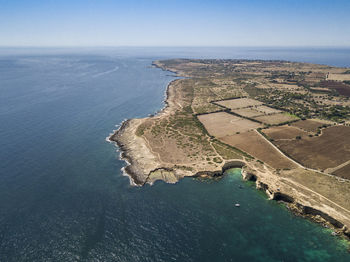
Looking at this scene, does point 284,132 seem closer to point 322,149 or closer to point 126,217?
point 322,149

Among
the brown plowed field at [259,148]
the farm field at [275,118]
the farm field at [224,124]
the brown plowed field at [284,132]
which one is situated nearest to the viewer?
the brown plowed field at [259,148]

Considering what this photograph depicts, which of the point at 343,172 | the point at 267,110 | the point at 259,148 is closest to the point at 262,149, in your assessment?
the point at 259,148

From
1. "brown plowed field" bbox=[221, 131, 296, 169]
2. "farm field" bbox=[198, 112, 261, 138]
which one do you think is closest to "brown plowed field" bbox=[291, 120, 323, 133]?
"farm field" bbox=[198, 112, 261, 138]

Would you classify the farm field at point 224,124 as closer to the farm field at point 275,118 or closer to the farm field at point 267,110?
the farm field at point 275,118

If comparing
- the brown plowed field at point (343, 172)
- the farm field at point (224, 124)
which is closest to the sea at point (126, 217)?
the brown plowed field at point (343, 172)

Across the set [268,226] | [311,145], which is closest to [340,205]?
[268,226]

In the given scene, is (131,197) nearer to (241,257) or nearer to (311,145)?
(241,257)
